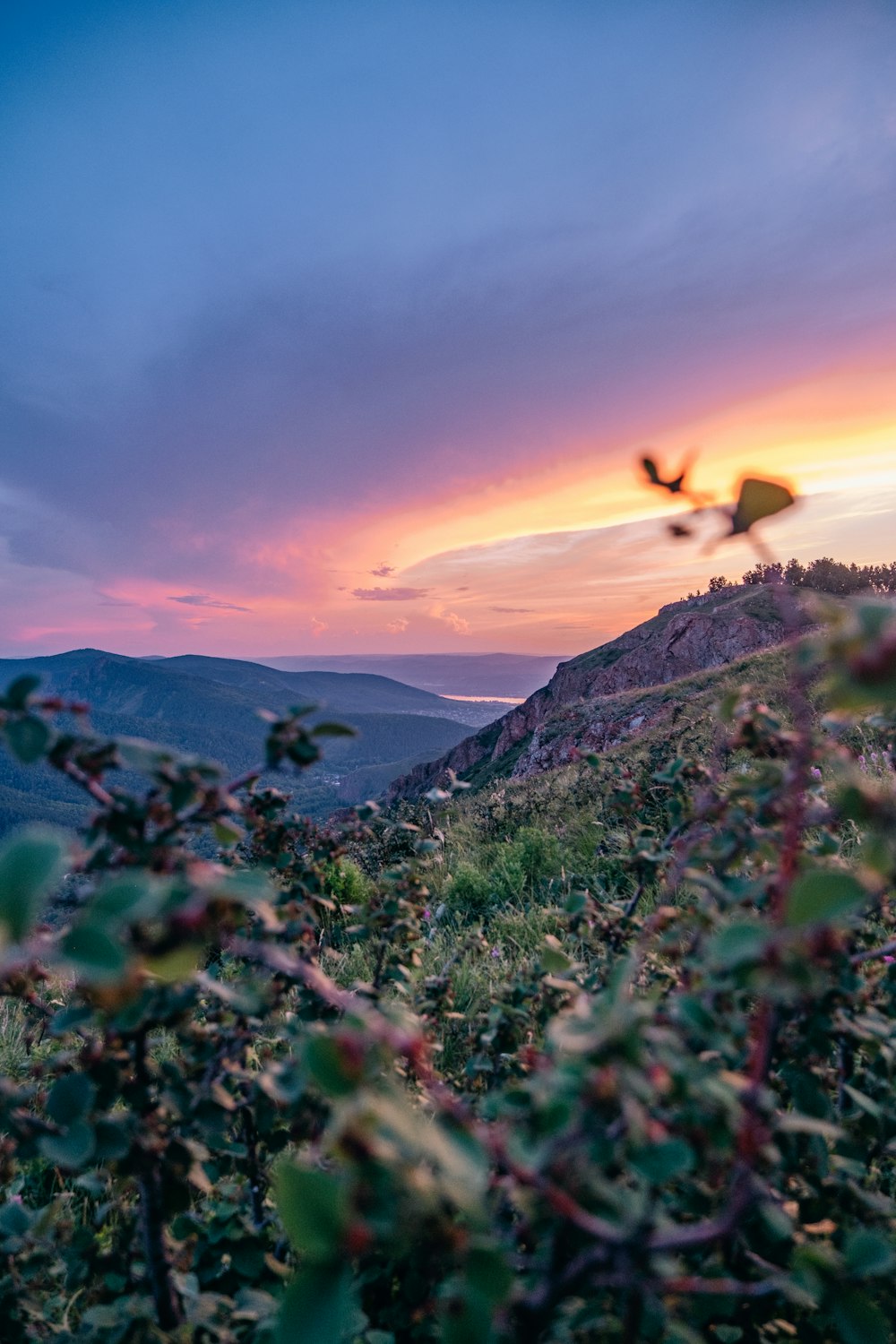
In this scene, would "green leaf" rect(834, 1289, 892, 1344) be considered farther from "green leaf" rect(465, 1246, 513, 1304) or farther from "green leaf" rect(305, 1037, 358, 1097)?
"green leaf" rect(305, 1037, 358, 1097)

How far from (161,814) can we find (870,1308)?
139 centimetres

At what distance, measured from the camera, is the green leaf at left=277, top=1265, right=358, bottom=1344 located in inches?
28.3

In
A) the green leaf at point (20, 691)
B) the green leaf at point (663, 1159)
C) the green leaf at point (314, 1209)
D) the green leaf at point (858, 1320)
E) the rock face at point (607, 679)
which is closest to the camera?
the green leaf at point (314, 1209)

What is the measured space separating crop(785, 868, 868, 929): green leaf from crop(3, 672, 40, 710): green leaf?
119 cm

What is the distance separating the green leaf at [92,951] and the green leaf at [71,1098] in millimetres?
634

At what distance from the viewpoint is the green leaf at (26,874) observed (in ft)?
2.52

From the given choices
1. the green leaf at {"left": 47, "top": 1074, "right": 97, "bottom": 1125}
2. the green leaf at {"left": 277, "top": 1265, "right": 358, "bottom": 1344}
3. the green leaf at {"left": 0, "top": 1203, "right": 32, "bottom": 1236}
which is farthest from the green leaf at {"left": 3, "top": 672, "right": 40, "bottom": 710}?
the green leaf at {"left": 0, "top": 1203, "right": 32, "bottom": 1236}

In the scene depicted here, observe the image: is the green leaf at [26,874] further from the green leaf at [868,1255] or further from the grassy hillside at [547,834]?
the grassy hillside at [547,834]

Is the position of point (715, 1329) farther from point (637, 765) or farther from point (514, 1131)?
point (637, 765)

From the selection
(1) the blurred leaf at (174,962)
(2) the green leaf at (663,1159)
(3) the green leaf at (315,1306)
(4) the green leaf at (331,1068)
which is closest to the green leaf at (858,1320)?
(2) the green leaf at (663,1159)

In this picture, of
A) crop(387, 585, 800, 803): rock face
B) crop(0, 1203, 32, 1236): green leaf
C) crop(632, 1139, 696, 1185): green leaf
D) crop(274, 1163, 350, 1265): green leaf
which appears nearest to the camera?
crop(274, 1163, 350, 1265): green leaf

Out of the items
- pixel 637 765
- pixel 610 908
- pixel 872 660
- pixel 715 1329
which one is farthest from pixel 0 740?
pixel 637 765

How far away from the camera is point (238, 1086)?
1.85 meters

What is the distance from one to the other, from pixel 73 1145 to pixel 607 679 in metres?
60.2
